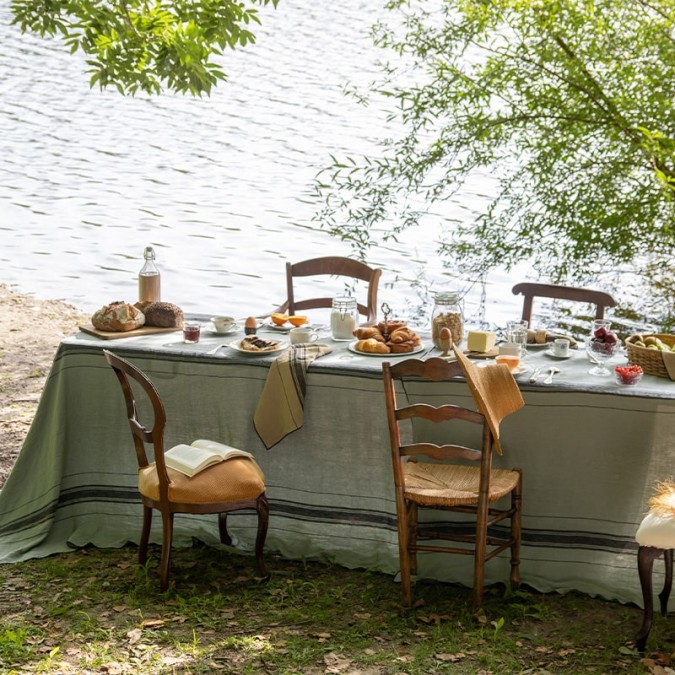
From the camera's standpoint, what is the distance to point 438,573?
3.72m

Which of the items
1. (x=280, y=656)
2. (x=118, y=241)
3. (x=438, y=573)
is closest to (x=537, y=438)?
(x=438, y=573)

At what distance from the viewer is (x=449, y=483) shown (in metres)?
3.48

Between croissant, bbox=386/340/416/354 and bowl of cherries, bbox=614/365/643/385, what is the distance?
0.82 m

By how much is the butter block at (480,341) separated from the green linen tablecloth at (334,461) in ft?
0.60

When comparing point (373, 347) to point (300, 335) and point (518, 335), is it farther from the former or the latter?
point (518, 335)

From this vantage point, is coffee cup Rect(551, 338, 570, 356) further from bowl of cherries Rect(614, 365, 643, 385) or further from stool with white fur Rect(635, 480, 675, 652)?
stool with white fur Rect(635, 480, 675, 652)

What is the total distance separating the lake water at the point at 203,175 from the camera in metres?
10.4

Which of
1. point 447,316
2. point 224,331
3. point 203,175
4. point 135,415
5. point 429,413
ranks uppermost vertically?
point 203,175

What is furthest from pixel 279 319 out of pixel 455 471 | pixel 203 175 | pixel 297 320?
pixel 203 175

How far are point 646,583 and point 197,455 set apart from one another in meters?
1.62

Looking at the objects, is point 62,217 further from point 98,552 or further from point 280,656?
point 280,656

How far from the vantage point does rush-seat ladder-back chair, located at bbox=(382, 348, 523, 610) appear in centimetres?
327

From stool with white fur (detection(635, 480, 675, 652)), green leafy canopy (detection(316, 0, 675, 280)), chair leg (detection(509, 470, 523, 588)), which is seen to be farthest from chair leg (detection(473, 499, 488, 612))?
green leafy canopy (detection(316, 0, 675, 280))

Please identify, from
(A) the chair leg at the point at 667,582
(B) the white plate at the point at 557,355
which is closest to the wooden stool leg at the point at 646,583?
(A) the chair leg at the point at 667,582
